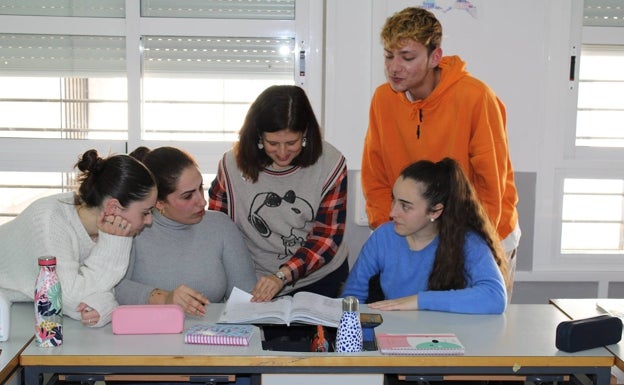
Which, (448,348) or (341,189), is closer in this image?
(448,348)

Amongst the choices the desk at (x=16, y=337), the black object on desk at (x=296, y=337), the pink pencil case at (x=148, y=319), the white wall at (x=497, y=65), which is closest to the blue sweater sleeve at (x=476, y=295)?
the black object on desk at (x=296, y=337)

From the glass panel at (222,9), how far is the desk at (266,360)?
1968 mm

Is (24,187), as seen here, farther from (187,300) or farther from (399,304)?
(399,304)

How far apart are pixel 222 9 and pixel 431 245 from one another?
1.76m

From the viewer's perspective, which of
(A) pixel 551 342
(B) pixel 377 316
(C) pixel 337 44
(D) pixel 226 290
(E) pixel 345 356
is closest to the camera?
(E) pixel 345 356

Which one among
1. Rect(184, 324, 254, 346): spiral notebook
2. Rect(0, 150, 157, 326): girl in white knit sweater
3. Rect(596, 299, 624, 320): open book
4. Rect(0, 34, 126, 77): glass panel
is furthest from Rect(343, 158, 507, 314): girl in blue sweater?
Rect(0, 34, 126, 77): glass panel

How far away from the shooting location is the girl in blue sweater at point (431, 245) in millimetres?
2225

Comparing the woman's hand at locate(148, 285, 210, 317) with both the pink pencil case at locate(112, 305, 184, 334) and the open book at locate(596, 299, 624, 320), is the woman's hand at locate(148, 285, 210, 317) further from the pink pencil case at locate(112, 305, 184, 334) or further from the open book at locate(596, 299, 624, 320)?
the open book at locate(596, 299, 624, 320)

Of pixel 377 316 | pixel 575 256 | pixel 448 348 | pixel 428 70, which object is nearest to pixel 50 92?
pixel 428 70

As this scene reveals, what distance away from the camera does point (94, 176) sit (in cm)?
197

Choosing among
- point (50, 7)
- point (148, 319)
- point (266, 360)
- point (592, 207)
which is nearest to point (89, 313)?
point (148, 319)

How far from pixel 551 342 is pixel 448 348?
33 centimetres

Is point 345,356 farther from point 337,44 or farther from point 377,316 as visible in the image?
point 337,44

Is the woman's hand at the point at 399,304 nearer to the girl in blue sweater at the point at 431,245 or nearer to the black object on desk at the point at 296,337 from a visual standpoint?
the girl in blue sweater at the point at 431,245
